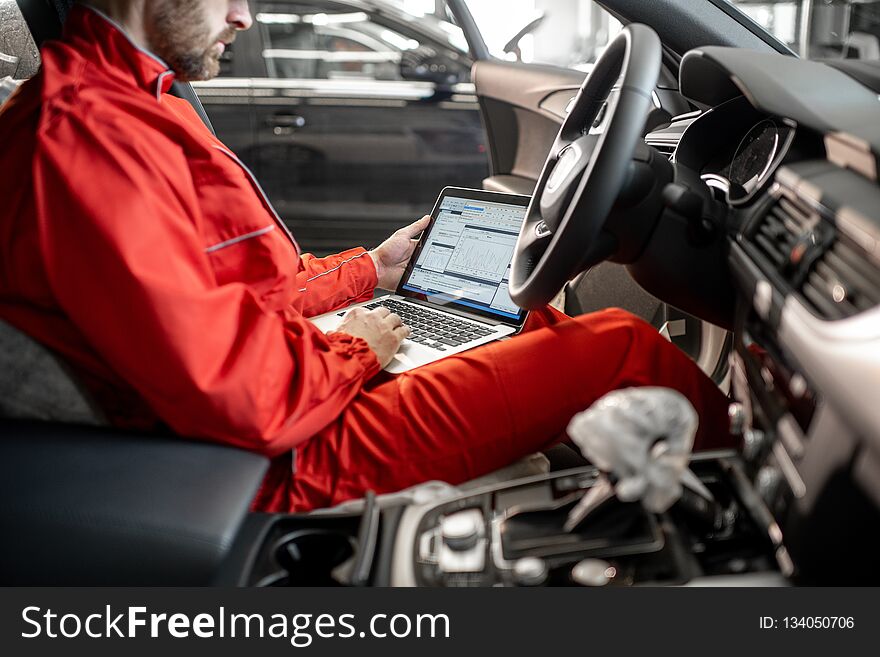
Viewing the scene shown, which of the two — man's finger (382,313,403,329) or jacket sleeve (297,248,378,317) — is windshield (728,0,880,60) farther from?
man's finger (382,313,403,329)

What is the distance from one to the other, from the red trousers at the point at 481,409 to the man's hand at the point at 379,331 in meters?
0.08

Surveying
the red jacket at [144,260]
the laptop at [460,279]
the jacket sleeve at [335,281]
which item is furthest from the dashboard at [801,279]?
the jacket sleeve at [335,281]

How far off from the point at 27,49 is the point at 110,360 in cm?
95

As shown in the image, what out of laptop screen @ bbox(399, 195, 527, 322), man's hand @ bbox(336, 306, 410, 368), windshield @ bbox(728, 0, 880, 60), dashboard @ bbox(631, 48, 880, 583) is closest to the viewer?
dashboard @ bbox(631, 48, 880, 583)

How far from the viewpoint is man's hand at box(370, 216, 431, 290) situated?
67.4 inches

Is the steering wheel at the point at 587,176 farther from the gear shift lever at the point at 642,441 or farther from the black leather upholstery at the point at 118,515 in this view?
the black leather upholstery at the point at 118,515

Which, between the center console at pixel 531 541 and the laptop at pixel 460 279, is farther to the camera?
the laptop at pixel 460 279

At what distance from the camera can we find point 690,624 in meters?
0.79

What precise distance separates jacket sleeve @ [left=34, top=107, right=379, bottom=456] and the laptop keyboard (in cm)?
44

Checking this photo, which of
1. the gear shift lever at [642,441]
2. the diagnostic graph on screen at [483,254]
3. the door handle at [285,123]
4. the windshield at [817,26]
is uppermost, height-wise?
the gear shift lever at [642,441]

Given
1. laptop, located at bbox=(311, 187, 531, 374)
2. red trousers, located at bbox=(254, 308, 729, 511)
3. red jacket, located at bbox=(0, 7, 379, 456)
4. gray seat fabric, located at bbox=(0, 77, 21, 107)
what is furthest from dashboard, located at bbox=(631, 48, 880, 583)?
gray seat fabric, located at bbox=(0, 77, 21, 107)

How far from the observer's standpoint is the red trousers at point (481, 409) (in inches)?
43.4

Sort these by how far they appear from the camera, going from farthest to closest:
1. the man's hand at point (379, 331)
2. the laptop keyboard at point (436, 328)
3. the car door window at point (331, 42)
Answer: the car door window at point (331, 42) → the laptop keyboard at point (436, 328) → the man's hand at point (379, 331)

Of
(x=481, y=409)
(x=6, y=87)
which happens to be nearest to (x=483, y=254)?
(x=481, y=409)
